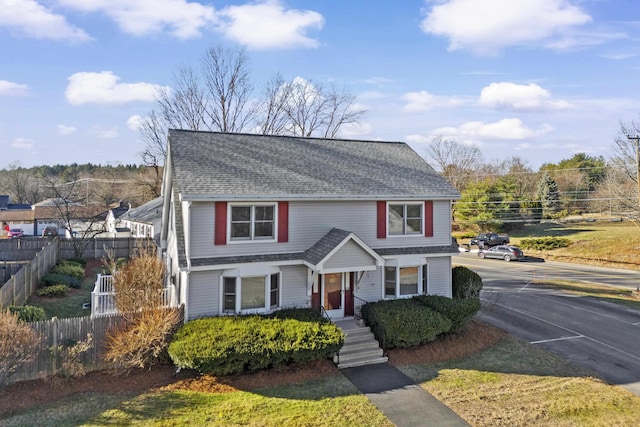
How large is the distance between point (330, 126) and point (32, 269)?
1304 inches

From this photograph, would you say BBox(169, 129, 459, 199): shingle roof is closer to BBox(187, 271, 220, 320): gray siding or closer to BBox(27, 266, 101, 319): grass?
BBox(187, 271, 220, 320): gray siding

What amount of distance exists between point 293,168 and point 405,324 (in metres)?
8.01

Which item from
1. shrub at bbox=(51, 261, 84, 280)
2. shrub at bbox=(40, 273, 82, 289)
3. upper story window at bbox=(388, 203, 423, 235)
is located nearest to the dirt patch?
upper story window at bbox=(388, 203, 423, 235)

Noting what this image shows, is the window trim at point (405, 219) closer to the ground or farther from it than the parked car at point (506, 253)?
farther from it

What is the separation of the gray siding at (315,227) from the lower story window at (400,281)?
1149 mm

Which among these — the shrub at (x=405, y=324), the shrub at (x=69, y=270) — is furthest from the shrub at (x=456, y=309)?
the shrub at (x=69, y=270)

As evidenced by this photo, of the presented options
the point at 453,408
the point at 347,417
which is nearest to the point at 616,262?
the point at 453,408

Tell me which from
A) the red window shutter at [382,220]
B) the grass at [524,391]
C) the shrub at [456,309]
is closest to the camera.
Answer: the grass at [524,391]

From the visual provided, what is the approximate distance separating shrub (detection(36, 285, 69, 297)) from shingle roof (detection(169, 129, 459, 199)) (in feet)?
35.9

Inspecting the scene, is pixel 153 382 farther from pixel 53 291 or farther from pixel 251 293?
pixel 53 291

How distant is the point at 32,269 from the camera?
826 inches

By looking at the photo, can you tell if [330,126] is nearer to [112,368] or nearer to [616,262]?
[616,262]

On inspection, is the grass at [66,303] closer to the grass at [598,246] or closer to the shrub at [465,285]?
the shrub at [465,285]

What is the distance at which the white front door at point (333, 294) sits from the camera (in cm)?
1667
